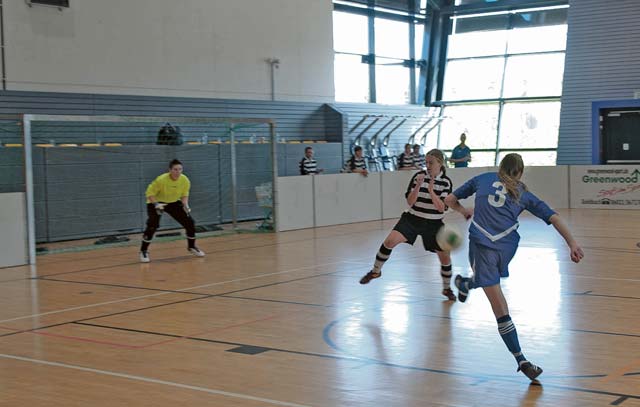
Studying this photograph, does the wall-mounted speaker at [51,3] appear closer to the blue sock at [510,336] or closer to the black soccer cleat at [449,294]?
the black soccer cleat at [449,294]

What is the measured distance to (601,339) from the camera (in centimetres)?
721

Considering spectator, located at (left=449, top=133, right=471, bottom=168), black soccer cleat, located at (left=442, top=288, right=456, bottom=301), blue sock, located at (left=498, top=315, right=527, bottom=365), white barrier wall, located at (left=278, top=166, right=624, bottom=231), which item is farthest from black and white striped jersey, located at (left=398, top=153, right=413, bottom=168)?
blue sock, located at (left=498, top=315, right=527, bottom=365)

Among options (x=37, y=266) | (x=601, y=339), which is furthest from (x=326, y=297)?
(x=37, y=266)

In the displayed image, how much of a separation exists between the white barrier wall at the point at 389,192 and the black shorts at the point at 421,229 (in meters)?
8.92

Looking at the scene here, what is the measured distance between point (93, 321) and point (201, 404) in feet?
11.2

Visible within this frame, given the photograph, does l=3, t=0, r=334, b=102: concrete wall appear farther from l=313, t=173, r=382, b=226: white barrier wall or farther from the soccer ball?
the soccer ball

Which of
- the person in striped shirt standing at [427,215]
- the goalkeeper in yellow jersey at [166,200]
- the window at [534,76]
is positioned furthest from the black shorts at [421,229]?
the window at [534,76]

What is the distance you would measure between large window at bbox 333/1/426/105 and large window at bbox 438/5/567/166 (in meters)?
1.52

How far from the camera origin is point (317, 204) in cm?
1923

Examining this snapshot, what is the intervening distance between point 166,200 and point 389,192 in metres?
8.57

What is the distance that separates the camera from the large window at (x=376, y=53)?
88.6 feet

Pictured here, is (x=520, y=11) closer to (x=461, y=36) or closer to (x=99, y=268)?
(x=461, y=36)

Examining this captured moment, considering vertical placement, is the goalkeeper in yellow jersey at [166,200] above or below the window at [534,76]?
below

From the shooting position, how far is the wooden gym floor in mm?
5797
